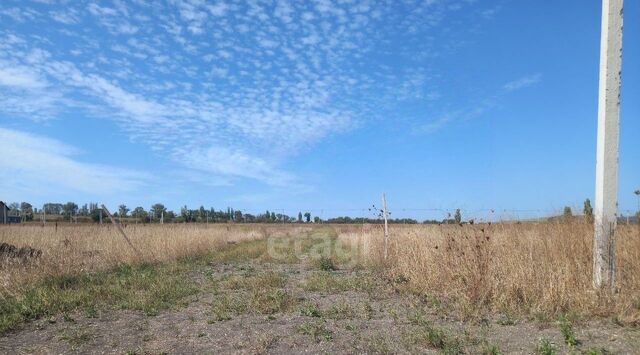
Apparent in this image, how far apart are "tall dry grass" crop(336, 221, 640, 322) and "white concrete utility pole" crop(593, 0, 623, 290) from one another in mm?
421

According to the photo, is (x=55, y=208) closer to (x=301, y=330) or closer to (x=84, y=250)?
(x=84, y=250)

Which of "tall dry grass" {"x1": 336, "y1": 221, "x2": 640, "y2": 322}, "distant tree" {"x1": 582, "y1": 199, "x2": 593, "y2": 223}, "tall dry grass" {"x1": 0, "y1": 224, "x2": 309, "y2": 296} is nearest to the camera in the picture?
"tall dry grass" {"x1": 336, "y1": 221, "x2": 640, "y2": 322}

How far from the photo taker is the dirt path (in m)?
5.08

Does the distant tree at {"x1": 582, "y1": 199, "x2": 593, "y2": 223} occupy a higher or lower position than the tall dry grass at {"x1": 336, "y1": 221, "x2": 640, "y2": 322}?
higher

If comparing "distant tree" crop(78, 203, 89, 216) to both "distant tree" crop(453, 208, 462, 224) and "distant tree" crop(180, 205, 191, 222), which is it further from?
"distant tree" crop(453, 208, 462, 224)

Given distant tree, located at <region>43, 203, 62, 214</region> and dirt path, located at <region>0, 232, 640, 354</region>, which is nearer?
dirt path, located at <region>0, 232, 640, 354</region>

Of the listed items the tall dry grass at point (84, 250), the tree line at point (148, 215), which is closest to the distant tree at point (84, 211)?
the tree line at point (148, 215)

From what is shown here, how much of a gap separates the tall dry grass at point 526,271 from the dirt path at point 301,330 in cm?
47

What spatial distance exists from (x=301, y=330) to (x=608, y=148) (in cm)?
493

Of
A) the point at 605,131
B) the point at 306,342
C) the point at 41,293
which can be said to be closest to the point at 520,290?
the point at 605,131

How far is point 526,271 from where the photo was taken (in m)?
7.07

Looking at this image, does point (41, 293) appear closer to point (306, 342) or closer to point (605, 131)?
point (306, 342)

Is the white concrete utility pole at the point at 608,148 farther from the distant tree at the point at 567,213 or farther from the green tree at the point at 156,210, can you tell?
the green tree at the point at 156,210

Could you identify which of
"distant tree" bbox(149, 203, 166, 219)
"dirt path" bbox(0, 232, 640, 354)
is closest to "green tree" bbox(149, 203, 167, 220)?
"distant tree" bbox(149, 203, 166, 219)
